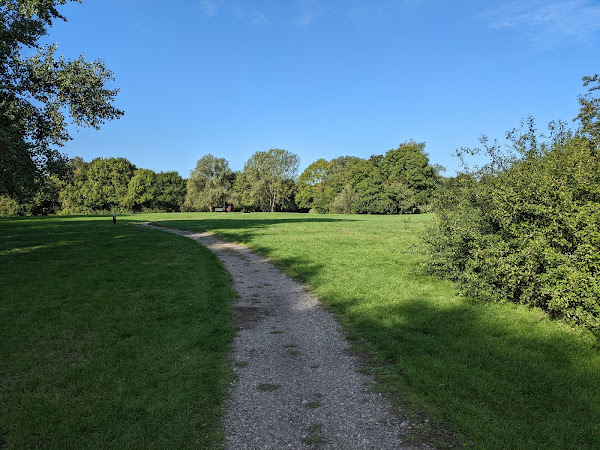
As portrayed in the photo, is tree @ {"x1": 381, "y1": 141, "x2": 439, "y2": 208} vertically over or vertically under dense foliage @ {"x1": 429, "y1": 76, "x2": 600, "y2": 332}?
over

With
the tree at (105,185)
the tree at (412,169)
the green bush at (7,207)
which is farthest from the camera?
the tree at (105,185)

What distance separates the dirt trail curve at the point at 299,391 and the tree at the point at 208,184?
234 ft

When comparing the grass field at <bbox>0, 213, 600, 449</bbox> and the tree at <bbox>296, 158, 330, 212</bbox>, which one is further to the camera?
the tree at <bbox>296, 158, 330, 212</bbox>

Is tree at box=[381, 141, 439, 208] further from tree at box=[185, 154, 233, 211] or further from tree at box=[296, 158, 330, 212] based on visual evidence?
tree at box=[185, 154, 233, 211]

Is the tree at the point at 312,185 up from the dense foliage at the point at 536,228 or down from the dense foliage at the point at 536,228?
up

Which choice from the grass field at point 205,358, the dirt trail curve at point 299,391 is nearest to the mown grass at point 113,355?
the grass field at point 205,358

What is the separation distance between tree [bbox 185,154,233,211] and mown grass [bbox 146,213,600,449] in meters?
69.4

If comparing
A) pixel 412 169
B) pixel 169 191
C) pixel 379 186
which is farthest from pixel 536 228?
pixel 169 191

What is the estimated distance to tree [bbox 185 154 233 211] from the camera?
7788 centimetres

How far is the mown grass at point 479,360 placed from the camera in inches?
173

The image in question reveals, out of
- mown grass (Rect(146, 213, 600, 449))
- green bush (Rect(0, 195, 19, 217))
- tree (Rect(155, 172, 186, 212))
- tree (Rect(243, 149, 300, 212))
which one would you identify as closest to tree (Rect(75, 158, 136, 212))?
tree (Rect(155, 172, 186, 212))

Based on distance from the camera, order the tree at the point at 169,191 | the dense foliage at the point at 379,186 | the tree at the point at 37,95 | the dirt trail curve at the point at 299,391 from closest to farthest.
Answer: the dirt trail curve at the point at 299,391 → the tree at the point at 37,95 → the dense foliage at the point at 379,186 → the tree at the point at 169,191

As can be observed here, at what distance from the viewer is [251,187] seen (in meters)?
83.8

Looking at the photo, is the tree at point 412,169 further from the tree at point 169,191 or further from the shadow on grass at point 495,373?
the shadow on grass at point 495,373
